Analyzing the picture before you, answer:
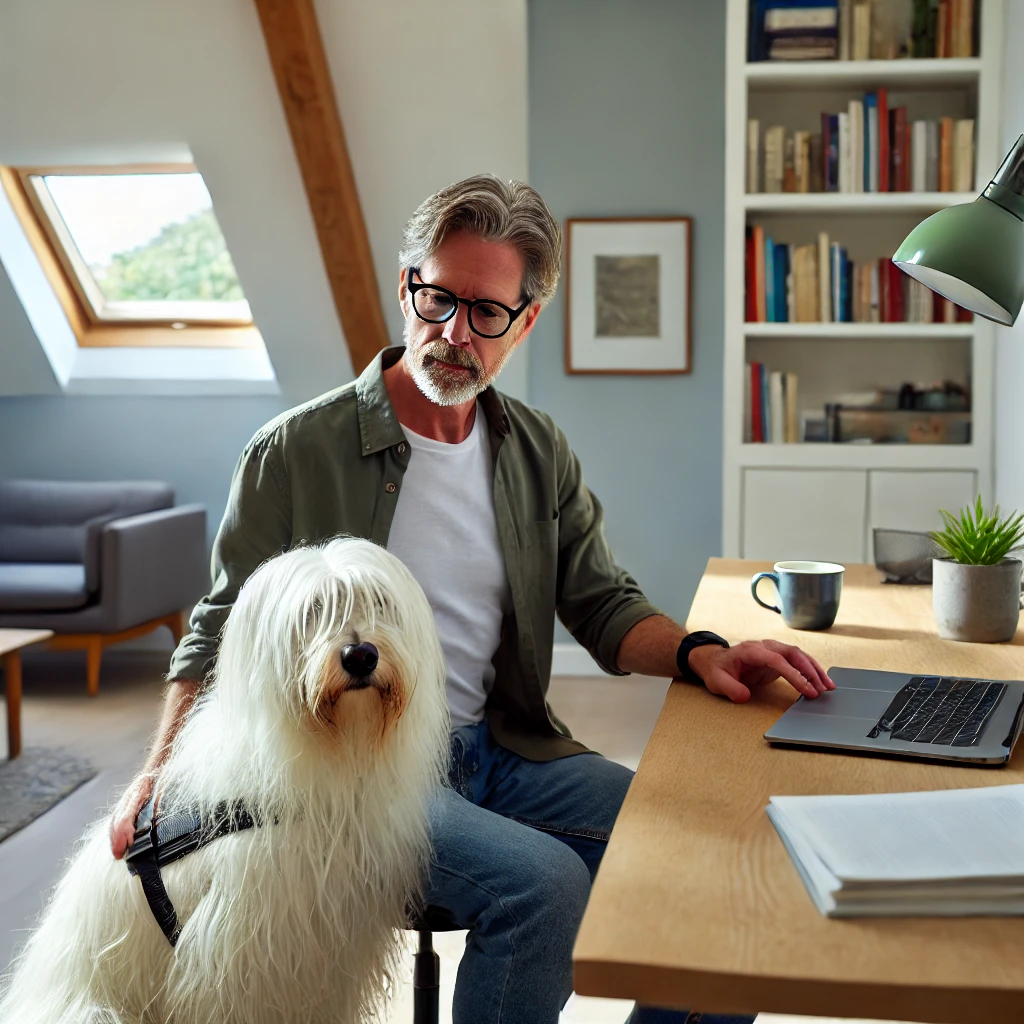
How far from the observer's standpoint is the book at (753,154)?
3.52 meters

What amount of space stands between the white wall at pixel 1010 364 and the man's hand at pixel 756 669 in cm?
204

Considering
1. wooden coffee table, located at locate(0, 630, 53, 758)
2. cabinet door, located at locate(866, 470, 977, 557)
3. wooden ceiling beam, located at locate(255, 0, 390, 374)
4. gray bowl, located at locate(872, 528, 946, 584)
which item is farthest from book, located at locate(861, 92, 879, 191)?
wooden coffee table, located at locate(0, 630, 53, 758)

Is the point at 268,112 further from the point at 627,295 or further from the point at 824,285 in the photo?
the point at 824,285

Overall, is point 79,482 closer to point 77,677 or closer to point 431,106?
point 77,677

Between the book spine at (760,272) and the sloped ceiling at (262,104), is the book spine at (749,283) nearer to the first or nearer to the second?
the book spine at (760,272)

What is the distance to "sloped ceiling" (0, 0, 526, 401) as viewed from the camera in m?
3.79

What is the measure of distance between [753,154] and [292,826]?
2.91m

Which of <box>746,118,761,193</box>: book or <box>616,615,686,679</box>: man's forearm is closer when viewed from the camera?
<box>616,615,686,679</box>: man's forearm

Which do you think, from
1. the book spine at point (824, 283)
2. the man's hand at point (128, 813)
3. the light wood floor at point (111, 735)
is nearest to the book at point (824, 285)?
the book spine at point (824, 283)

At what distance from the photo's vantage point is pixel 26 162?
4375 millimetres

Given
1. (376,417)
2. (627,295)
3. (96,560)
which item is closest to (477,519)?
(376,417)

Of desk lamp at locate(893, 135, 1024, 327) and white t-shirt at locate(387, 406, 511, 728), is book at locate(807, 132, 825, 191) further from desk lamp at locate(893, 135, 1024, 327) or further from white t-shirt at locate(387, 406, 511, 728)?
white t-shirt at locate(387, 406, 511, 728)

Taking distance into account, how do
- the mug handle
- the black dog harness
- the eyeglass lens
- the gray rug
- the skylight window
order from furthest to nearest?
1. the skylight window
2. the gray rug
3. the mug handle
4. the eyeglass lens
5. the black dog harness

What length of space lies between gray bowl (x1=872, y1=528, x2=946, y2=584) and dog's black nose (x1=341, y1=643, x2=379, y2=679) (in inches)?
47.2
